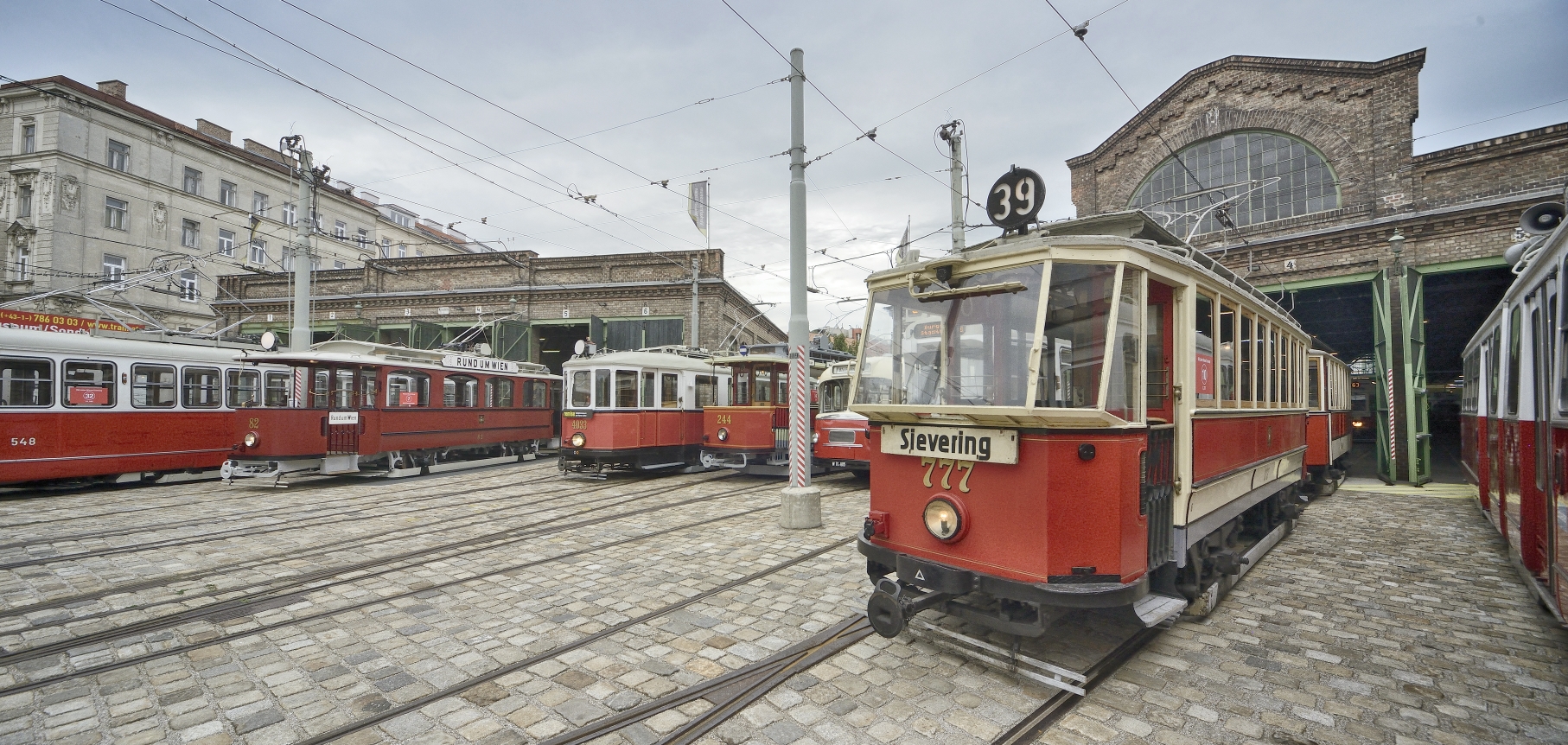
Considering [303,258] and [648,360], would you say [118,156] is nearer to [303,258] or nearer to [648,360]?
[303,258]

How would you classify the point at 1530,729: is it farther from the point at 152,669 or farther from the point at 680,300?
the point at 680,300

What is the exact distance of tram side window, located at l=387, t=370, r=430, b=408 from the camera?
14664 millimetres

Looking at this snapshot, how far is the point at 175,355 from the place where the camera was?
13.6 meters

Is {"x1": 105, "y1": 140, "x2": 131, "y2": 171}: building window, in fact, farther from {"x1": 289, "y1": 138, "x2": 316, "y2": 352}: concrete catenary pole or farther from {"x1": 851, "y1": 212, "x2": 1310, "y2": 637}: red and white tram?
{"x1": 851, "y1": 212, "x2": 1310, "y2": 637}: red and white tram

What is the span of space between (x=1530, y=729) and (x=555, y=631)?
5779 millimetres

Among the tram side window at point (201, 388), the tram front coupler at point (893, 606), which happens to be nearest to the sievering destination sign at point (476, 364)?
the tram side window at point (201, 388)

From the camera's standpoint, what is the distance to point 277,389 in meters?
14.1

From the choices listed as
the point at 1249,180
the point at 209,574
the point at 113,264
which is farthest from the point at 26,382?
the point at 1249,180

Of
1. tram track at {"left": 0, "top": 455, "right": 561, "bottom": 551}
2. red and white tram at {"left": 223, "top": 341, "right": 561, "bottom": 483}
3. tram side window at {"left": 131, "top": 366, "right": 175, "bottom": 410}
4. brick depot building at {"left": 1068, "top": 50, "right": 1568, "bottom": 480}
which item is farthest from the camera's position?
brick depot building at {"left": 1068, "top": 50, "right": 1568, "bottom": 480}

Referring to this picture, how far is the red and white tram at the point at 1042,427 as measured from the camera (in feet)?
12.3

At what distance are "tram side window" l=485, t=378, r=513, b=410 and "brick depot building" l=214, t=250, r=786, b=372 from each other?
516 cm

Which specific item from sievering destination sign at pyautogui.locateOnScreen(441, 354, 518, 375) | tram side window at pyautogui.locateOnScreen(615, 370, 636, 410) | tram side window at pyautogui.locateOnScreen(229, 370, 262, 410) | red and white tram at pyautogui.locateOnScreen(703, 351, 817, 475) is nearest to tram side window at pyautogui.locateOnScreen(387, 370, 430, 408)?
sievering destination sign at pyautogui.locateOnScreen(441, 354, 518, 375)

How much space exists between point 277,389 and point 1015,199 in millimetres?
15627

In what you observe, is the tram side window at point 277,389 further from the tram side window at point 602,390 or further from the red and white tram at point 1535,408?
the red and white tram at point 1535,408
